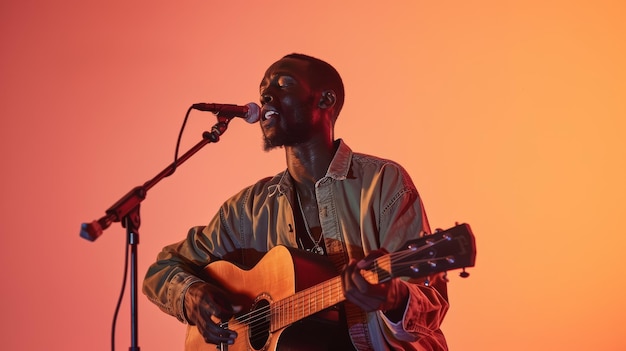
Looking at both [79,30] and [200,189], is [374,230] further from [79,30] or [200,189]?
[79,30]

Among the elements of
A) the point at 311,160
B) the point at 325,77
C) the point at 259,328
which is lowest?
the point at 259,328

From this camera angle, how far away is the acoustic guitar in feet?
8.26

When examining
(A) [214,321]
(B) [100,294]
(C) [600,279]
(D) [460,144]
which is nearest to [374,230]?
(A) [214,321]

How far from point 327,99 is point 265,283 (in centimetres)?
89

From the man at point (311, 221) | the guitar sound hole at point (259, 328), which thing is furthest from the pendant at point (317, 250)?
the guitar sound hole at point (259, 328)

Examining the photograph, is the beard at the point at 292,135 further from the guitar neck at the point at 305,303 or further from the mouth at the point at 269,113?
the guitar neck at the point at 305,303

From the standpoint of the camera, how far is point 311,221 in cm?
356

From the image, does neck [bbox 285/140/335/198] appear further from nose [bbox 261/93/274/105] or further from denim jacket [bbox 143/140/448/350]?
nose [bbox 261/93/274/105]

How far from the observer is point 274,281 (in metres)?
3.22

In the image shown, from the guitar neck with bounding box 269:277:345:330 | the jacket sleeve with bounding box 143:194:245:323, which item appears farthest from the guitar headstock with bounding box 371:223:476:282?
the jacket sleeve with bounding box 143:194:245:323

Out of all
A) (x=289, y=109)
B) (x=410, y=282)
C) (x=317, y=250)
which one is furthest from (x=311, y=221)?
(x=410, y=282)

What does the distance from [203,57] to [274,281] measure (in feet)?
6.70

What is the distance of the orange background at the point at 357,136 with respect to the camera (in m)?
4.12

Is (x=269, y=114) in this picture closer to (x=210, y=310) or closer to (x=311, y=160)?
(x=311, y=160)
